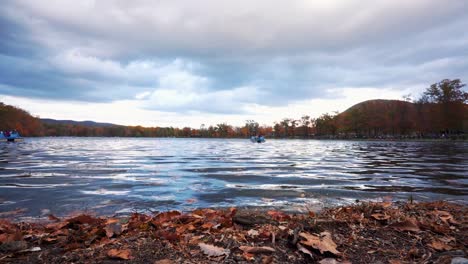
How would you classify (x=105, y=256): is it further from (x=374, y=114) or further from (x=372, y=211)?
(x=374, y=114)

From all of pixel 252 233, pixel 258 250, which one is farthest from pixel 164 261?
pixel 252 233

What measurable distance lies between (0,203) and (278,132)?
195 metres

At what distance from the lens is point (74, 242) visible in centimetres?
374

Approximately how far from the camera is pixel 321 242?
3529 mm

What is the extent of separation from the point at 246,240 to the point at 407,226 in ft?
8.13

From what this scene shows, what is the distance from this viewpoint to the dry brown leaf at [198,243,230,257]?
3323 millimetres

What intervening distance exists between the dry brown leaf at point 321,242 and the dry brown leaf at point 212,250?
986mm

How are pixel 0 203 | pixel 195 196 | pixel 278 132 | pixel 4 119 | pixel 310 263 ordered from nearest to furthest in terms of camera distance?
pixel 310 263, pixel 0 203, pixel 195 196, pixel 4 119, pixel 278 132

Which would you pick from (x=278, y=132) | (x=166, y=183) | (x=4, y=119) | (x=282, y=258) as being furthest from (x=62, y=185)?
(x=278, y=132)

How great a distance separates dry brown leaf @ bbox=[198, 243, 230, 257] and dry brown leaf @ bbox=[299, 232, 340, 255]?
0.99m

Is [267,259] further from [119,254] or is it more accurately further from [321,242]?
[119,254]

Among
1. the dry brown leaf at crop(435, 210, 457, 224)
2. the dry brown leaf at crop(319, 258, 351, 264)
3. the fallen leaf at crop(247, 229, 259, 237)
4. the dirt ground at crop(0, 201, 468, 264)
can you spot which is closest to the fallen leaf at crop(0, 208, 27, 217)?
the dirt ground at crop(0, 201, 468, 264)

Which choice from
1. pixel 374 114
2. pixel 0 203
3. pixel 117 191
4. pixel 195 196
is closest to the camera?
pixel 0 203

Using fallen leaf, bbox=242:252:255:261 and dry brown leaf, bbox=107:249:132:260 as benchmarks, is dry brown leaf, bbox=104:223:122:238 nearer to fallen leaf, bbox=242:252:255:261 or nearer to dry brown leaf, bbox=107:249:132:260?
dry brown leaf, bbox=107:249:132:260
